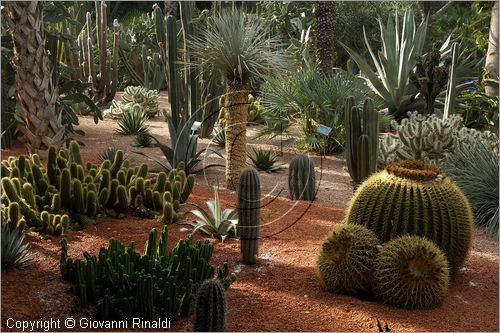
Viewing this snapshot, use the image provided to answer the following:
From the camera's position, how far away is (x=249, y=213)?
5414 mm

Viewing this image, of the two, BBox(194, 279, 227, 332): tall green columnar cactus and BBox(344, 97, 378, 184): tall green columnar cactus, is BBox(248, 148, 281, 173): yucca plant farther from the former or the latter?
BBox(194, 279, 227, 332): tall green columnar cactus

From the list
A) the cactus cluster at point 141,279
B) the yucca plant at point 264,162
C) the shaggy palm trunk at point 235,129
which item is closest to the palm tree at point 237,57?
the shaggy palm trunk at point 235,129

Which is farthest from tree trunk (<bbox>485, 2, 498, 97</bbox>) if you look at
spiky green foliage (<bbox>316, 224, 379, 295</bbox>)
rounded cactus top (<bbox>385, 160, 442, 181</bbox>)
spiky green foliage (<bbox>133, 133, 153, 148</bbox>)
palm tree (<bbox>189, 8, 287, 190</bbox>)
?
spiky green foliage (<bbox>316, 224, 379, 295</bbox>)

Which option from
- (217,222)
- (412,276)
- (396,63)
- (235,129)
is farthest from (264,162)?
(412,276)

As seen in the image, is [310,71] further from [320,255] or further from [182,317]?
[182,317]

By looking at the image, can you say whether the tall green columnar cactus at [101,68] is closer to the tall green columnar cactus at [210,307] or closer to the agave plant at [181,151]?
the agave plant at [181,151]

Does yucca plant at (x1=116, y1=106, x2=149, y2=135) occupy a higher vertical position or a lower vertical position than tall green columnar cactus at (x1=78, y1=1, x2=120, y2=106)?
lower

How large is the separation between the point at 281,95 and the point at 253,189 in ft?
21.5

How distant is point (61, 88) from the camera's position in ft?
32.5

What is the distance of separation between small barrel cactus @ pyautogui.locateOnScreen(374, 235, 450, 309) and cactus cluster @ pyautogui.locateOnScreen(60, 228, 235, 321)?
39.7 inches

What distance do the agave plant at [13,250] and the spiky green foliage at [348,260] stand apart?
78.8 inches

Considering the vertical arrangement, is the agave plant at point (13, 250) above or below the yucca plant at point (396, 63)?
below

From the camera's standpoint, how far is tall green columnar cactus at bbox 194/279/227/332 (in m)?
4.05

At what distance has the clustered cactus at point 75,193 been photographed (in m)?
5.74
